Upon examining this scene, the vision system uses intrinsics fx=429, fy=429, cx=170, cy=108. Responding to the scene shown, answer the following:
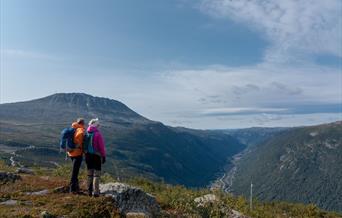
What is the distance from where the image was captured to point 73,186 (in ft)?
66.3

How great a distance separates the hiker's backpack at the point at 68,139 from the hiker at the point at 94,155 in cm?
Answer: 78

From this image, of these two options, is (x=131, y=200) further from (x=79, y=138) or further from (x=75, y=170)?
(x=79, y=138)

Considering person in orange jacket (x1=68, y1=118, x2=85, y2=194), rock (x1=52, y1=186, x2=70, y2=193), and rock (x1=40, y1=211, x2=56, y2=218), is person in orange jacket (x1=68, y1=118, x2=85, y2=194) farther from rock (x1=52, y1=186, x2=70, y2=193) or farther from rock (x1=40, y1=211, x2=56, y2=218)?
rock (x1=40, y1=211, x2=56, y2=218)

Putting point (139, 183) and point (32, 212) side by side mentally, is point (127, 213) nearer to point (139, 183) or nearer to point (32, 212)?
point (32, 212)

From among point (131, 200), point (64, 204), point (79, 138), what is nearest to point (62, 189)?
point (79, 138)

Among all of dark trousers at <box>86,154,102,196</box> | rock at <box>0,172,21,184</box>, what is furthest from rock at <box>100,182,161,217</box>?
rock at <box>0,172,21,184</box>

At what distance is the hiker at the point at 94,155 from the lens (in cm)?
1947

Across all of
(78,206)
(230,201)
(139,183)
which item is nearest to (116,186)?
(78,206)

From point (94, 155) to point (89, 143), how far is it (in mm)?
652

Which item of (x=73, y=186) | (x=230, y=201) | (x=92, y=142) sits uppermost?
(x=92, y=142)

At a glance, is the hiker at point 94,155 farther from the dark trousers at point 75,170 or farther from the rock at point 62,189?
the rock at point 62,189

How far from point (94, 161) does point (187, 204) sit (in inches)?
199

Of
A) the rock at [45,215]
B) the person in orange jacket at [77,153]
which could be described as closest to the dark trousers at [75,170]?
the person in orange jacket at [77,153]

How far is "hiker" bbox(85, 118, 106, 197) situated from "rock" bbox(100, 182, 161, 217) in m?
0.72
